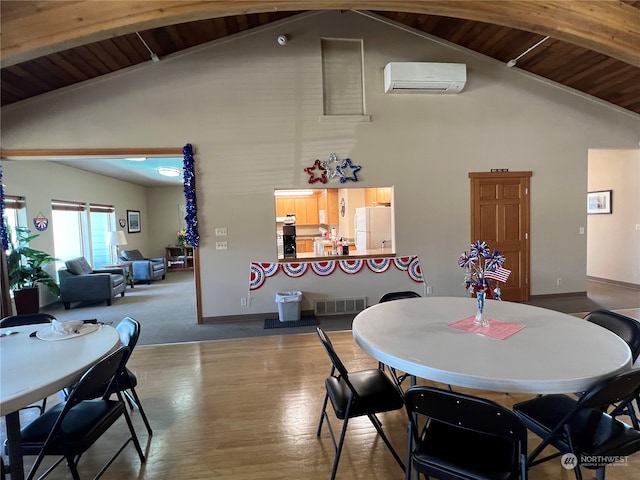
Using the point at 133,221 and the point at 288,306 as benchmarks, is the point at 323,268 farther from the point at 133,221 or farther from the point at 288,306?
the point at 133,221

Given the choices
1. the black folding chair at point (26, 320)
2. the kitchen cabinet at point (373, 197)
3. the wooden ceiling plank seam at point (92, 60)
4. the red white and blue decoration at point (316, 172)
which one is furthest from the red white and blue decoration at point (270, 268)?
the wooden ceiling plank seam at point (92, 60)

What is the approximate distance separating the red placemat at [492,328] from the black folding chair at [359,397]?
21.1 inches

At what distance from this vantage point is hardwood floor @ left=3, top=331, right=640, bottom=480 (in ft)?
6.12

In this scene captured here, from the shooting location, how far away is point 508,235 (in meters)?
5.18

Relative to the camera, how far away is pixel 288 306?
14.9 ft

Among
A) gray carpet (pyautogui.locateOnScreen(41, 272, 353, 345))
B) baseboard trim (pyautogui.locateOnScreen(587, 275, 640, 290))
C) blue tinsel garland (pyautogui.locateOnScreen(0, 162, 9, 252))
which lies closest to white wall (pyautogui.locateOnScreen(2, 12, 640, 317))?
gray carpet (pyautogui.locateOnScreen(41, 272, 353, 345))

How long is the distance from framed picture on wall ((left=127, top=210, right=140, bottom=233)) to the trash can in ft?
21.4

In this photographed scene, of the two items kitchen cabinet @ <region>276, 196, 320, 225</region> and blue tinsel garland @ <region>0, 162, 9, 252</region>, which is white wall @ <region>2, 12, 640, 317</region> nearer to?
blue tinsel garland @ <region>0, 162, 9, 252</region>

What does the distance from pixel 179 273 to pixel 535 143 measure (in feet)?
29.5

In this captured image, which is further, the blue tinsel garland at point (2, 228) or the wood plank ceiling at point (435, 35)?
the blue tinsel garland at point (2, 228)

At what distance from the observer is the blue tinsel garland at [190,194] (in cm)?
443

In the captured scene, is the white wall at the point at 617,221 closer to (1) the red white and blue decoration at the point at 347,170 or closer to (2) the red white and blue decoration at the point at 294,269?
(1) the red white and blue decoration at the point at 347,170

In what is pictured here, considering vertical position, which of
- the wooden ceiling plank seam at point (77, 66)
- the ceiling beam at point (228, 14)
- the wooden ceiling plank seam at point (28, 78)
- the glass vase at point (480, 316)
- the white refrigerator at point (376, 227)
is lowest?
the glass vase at point (480, 316)

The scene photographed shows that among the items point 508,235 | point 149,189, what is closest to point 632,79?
point 508,235
